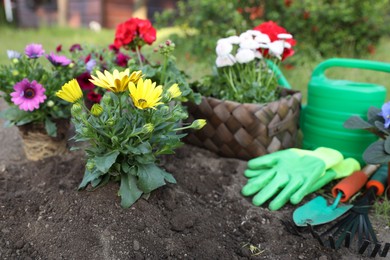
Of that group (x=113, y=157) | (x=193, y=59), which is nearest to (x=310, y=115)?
(x=113, y=157)

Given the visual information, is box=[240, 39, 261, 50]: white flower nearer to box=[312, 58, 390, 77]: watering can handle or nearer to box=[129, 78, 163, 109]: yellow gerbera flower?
box=[312, 58, 390, 77]: watering can handle

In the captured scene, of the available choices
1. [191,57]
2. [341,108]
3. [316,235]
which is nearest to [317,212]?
Answer: [316,235]

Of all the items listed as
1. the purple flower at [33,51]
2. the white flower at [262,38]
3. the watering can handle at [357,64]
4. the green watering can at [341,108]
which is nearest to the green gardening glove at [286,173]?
the green watering can at [341,108]

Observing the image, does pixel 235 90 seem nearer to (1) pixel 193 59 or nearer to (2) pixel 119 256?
(2) pixel 119 256

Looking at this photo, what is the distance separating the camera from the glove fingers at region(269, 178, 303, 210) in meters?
1.39

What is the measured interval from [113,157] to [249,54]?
798 mm

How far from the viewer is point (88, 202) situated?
Result: 1.20 m

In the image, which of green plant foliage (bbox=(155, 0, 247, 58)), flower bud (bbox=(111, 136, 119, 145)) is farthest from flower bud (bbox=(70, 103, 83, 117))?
green plant foliage (bbox=(155, 0, 247, 58))

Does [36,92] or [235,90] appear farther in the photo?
[235,90]

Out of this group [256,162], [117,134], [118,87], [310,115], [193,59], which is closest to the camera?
[118,87]

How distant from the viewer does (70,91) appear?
1091mm

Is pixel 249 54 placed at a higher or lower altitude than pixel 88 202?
higher

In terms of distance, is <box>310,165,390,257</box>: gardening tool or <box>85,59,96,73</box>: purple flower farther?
<box>85,59,96,73</box>: purple flower

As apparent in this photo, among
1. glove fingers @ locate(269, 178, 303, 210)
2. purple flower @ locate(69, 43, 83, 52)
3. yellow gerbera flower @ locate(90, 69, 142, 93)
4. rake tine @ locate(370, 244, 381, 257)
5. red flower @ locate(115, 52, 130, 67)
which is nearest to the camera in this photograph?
yellow gerbera flower @ locate(90, 69, 142, 93)
